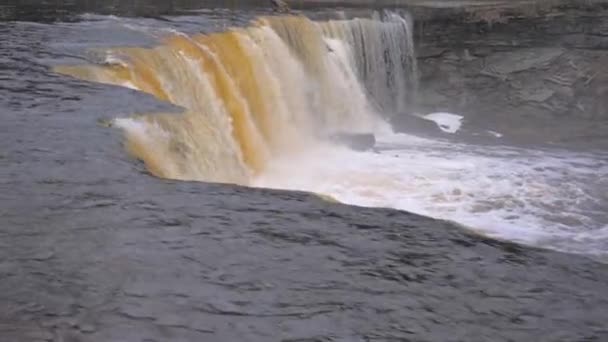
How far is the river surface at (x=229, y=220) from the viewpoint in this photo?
339cm

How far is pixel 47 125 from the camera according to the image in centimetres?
643

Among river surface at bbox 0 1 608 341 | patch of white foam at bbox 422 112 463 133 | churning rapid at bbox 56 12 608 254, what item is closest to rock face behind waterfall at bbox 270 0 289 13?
churning rapid at bbox 56 12 608 254

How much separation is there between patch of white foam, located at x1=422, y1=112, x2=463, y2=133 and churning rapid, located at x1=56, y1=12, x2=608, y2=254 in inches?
42.5

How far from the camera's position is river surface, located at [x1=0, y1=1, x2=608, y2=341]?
134 inches

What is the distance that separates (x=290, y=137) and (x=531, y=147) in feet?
15.8

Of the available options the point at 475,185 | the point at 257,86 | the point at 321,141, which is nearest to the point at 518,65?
the point at 321,141

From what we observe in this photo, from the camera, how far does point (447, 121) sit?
16.3 metres

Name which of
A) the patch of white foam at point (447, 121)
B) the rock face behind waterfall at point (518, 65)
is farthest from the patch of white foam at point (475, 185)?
the rock face behind waterfall at point (518, 65)

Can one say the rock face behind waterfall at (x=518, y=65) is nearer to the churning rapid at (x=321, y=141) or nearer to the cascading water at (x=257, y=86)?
the cascading water at (x=257, y=86)

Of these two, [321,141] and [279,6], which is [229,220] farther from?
[279,6]

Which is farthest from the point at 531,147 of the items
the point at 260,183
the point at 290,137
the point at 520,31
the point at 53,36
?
the point at 53,36

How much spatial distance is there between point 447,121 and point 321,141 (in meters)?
4.22

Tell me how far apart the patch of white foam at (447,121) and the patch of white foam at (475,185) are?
2026 mm

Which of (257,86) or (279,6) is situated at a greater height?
(279,6)
